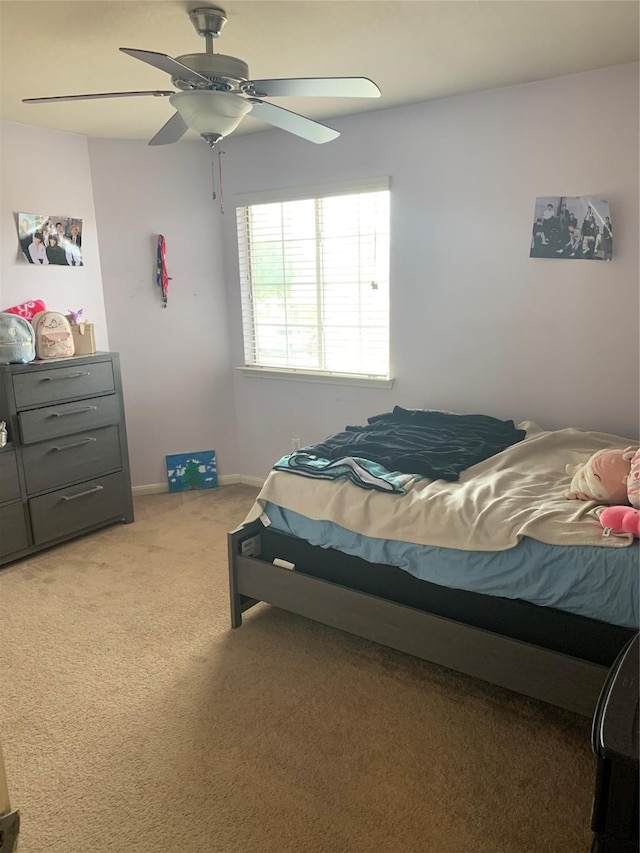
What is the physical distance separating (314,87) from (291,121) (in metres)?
0.31

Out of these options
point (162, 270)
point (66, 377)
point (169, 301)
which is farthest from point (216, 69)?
point (169, 301)

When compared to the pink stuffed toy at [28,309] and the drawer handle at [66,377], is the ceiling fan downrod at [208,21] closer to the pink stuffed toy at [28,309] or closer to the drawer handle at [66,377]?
the drawer handle at [66,377]

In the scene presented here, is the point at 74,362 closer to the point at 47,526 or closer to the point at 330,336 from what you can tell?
the point at 47,526

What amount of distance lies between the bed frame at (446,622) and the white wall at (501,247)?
1404mm

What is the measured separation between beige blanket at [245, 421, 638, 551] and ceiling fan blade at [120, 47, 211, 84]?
4.81 ft

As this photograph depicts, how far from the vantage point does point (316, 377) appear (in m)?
3.96

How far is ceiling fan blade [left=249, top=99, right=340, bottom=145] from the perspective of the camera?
219cm

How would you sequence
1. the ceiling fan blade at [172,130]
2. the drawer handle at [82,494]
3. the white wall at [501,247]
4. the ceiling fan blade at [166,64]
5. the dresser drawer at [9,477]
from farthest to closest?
the drawer handle at [82,494], the dresser drawer at [9,477], the white wall at [501,247], the ceiling fan blade at [172,130], the ceiling fan blade at [166,64]

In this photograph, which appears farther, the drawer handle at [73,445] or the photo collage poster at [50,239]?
the photo collage poster at [50,239]

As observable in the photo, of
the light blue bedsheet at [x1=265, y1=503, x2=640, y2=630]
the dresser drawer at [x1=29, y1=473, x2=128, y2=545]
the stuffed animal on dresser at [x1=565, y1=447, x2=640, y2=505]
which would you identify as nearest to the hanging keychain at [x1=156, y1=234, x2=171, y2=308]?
the dresser drawer at [x1=29, y1=473, x2=128, y2=545]

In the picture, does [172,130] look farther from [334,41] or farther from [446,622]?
[446,622]

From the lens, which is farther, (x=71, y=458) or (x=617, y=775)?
(x=71, y=458)

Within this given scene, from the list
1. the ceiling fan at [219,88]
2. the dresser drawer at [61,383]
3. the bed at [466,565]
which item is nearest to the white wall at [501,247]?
the bed at [466,565]

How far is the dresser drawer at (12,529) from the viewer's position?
10.5 feet
